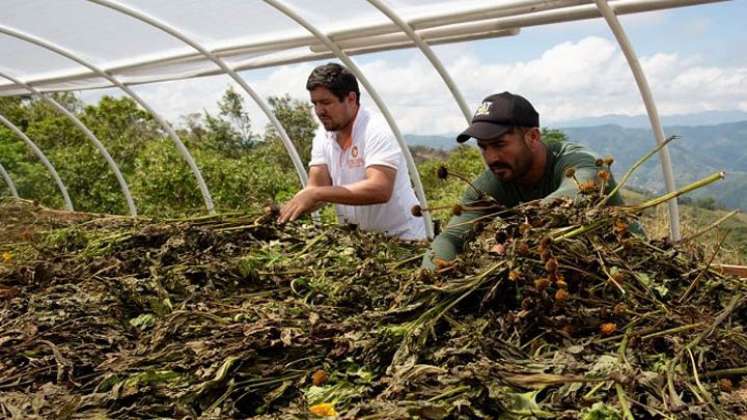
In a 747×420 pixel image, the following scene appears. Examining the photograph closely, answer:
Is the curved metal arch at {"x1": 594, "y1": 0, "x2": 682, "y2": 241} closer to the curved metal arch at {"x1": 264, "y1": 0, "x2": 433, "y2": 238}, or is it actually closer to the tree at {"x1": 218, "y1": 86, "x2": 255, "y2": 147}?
the curved metal arch at {"x1": 264, "y1": 0, "x2": 433, "y2": 238}

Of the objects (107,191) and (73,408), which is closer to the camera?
(73,408)

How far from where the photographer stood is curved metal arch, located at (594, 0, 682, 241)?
4.02m

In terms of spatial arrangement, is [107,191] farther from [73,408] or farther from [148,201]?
[73,408]

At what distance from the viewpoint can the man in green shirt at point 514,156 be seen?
2635mm

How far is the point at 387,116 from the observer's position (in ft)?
21.0

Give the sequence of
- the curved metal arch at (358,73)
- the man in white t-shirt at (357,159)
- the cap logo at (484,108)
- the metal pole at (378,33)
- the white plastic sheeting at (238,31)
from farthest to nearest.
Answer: the curved metal arch at (358,73) → the white plastic sheeting at (238,31) → the metal pole at (378,33) → the man in white t-shirt at (357,159) → the cap logo at (484,108)

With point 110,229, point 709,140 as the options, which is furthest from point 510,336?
point 709,140

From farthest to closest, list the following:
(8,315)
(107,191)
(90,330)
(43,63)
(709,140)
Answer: (709,140) < (107,191) < (43,63) < (8,315) < (90,330)

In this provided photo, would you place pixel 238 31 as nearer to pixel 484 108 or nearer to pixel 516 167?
pixel 484 108

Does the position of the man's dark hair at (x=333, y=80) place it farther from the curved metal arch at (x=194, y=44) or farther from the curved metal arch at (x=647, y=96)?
the curved metal arch at (x=194, y=44)

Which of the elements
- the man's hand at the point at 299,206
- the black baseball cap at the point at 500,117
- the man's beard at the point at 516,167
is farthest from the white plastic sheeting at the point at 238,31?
the man's beard at the point at 516,167

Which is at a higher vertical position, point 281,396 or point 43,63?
point 43,63

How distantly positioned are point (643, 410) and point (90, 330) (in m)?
1.54

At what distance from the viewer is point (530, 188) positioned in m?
2.83
